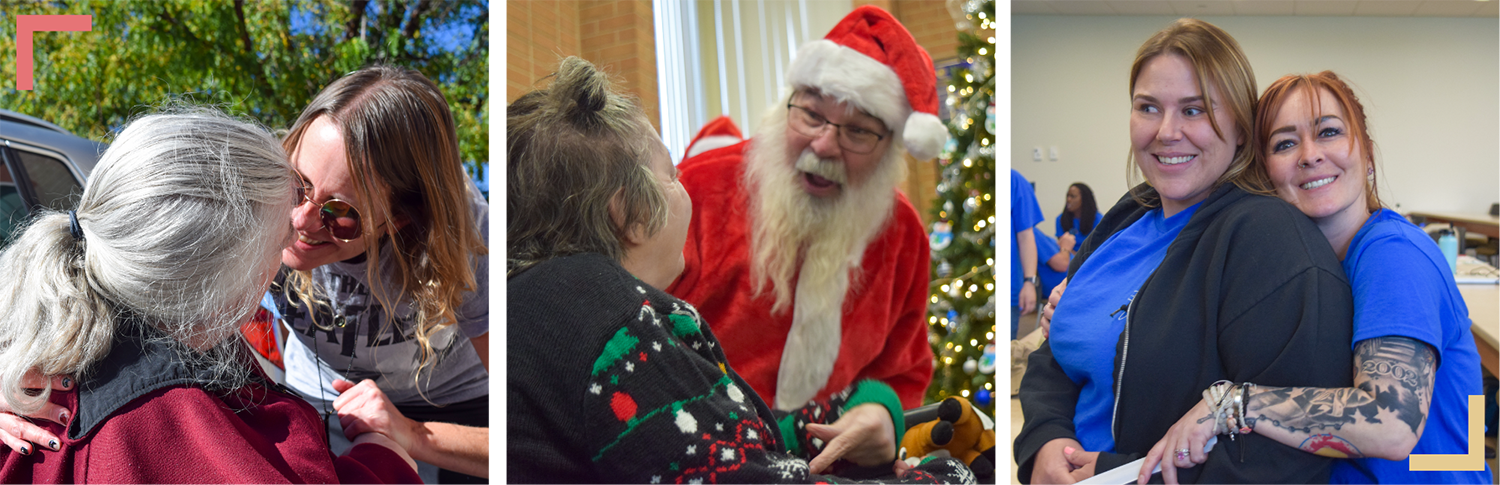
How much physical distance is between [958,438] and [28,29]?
262 centimetres

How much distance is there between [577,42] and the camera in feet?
3.59

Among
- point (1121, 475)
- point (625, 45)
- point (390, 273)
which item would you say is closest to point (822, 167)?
point (625, 45)

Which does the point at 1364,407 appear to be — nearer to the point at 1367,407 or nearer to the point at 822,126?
the point at 1367,407

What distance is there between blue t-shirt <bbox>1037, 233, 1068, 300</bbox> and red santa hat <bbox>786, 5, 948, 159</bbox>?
→ 0.39 meters

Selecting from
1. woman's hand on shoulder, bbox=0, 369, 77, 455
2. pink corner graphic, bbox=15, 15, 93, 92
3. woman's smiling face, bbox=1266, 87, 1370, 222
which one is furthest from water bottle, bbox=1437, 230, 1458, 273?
pink corner graphic, bbox=15, 15, 93, 92

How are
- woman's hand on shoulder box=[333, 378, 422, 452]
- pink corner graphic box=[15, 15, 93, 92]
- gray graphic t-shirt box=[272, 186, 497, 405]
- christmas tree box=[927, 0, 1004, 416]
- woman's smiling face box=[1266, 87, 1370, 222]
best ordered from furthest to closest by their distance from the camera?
pink corner graphic box=[15, 15, 93, 92]
gray graphic t-shirt box=[272, 186, 497, 405]
woman's hand on shoulder box=[333, 378, 422, 452]
woman's smiling face box=[1266, 87, 1370, 222]
christmas tree box=[927, 0, 1004, 416]

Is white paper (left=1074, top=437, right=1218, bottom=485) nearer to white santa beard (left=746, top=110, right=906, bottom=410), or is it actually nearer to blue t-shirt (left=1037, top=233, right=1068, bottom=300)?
blue t-shirt (left=1037, top=233, right=1068, bottom=300)

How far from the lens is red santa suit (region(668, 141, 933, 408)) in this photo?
3.56 ft

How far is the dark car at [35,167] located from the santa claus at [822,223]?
5.53 feet

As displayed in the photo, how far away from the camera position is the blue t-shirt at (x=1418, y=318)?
45.8 inches

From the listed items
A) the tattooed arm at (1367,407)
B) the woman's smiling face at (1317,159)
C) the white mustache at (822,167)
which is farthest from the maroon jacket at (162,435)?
the woman's smiling face at (1317,159)

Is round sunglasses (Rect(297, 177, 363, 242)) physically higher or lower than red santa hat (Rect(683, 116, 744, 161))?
lower

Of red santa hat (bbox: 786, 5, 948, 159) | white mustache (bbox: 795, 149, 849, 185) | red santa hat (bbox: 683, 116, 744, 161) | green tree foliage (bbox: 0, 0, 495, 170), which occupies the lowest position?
white mustache (bbox: 795, 149, 849, 185)

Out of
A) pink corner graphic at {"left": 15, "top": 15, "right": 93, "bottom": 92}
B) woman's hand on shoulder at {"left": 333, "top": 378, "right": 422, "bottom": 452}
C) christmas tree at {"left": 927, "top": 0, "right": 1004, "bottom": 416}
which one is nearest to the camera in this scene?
christmas tree at {"left": 927, "top": 0, "right": 1004, "bottom": 416}
